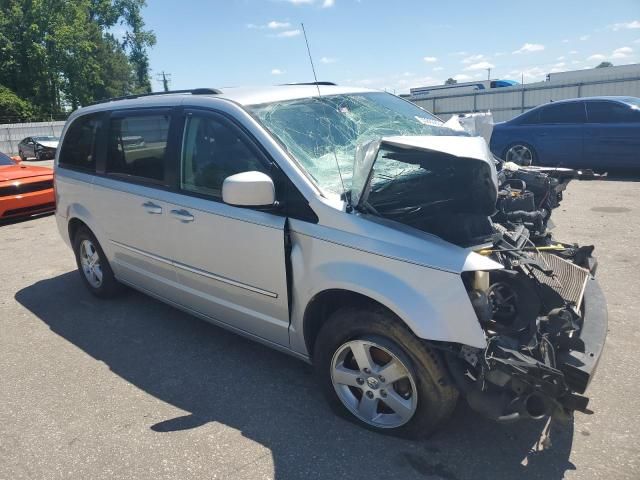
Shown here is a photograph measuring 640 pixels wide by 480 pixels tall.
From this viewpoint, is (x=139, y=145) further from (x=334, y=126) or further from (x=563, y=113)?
(x=563, y=113)

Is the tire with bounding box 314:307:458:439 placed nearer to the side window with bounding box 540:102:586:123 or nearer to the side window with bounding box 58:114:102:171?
the side window with bounding box 58:114:102:171

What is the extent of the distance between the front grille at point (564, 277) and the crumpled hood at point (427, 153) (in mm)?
561

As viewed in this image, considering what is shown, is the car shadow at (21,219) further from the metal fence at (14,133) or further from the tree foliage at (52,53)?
the tree foliage at (52,53)

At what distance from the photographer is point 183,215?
347 cm

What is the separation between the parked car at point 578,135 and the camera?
9078 mm

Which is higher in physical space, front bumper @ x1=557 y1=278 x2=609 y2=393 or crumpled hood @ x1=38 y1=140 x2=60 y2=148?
crumpled hood @ x1=38 y1=140 x2=60 y2=148

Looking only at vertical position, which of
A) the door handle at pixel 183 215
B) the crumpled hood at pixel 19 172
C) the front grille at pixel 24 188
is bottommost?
the front grille at pixel 24 188

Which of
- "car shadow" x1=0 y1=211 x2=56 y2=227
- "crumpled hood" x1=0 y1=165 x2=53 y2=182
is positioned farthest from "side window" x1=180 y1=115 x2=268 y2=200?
"car shadow" x1=0 y1=211 x2=56 y2=227

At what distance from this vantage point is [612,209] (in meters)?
7.29

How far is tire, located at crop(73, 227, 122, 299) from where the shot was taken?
4746 mm

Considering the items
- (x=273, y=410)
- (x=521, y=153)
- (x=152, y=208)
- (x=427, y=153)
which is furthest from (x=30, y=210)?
(x=521, y=153)

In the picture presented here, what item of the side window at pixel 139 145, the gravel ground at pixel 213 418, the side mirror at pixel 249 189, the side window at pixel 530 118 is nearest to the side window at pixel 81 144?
the side window at pixel 139 145

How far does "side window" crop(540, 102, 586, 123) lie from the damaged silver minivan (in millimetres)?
6561

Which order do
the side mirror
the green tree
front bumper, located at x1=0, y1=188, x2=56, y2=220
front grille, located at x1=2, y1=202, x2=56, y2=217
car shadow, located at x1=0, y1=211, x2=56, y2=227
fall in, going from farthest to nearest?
the green tree → car shadow, located at x1=0, y1=211, x2=56, y2=227 → front grille, located at x1=2, y1=202, x2=56, y2=217 → front bumper, located at x1=0, y1=188, x2=56, y2=220 → the side mirror
